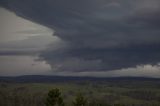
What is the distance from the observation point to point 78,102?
196 ft

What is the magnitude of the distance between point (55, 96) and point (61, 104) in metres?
1.79

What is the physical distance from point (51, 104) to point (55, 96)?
164 centimetres

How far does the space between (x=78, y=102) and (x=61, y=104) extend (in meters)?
3.69

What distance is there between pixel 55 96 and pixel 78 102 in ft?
16.0

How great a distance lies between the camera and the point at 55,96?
57.4 m

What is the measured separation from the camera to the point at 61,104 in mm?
57625

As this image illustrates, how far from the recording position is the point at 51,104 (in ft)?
189

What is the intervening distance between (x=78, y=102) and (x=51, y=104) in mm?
5201
